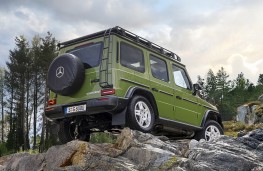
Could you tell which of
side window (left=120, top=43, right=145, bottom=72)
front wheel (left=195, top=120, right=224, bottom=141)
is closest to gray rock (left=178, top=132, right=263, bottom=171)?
side window (left=120, top=43, right=145, bottom=72)

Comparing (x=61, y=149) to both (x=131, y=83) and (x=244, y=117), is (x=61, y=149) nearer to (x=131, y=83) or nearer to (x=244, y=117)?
(x=131, y=83)

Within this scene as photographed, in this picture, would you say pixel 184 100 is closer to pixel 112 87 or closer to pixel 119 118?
pixel 119 118

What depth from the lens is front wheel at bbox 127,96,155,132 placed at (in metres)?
7.93

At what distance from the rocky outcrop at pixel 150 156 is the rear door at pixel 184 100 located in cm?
219

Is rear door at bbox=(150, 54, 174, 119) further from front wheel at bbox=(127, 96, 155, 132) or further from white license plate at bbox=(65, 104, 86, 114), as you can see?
white license plate at bbox=(65, 104, 86, 114)

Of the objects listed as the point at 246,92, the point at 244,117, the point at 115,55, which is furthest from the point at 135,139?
the point at 246,92

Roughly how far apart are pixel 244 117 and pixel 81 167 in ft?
125

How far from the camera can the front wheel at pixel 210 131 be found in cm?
1050

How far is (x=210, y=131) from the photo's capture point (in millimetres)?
10828

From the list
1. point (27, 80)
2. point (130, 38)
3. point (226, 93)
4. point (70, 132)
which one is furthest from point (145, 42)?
point (226, 93)

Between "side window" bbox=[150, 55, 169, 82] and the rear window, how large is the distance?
4.69 feet

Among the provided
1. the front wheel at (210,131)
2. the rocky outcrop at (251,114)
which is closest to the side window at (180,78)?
the front wheel at (210,131)

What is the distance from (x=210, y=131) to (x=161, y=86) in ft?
8.08

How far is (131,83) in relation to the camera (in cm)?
835
